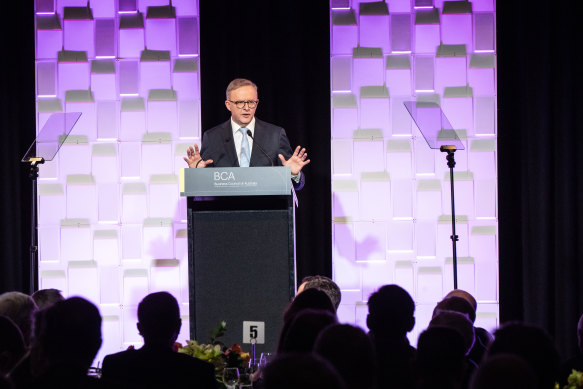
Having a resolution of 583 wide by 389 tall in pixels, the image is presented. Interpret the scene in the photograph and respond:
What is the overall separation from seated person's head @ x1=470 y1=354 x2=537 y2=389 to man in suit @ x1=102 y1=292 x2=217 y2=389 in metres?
1.23

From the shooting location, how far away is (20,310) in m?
3.36

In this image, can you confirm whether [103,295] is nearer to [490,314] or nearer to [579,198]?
[490,314]

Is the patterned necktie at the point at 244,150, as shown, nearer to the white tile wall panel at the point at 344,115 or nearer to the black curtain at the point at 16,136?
the white tile wall panel at the point at 344,115

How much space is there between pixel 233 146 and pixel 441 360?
3319mm

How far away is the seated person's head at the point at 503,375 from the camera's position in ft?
5.97

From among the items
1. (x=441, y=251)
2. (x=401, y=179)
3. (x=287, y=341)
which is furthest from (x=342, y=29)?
(x=287, y=341)

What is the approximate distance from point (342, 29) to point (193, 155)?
2.59 m

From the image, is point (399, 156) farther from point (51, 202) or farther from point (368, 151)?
point (51, 202)

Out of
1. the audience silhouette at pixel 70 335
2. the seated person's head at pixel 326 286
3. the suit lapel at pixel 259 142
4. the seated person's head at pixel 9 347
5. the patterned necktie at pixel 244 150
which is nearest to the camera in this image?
the audience silhouette at pixel 70 335

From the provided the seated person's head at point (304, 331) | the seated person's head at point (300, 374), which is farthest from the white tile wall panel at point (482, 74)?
the seated person's head at point (300, 374)

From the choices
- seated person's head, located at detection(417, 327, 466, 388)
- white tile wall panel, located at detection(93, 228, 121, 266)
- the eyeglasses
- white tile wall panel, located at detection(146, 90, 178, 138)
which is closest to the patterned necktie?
the eyeglasses

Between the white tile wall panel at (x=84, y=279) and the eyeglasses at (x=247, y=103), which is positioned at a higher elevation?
the eyeglasses at (x=247, y=103)

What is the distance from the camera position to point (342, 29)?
668 centimetres

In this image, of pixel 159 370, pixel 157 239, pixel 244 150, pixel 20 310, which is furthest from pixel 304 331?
pixel 157 239
